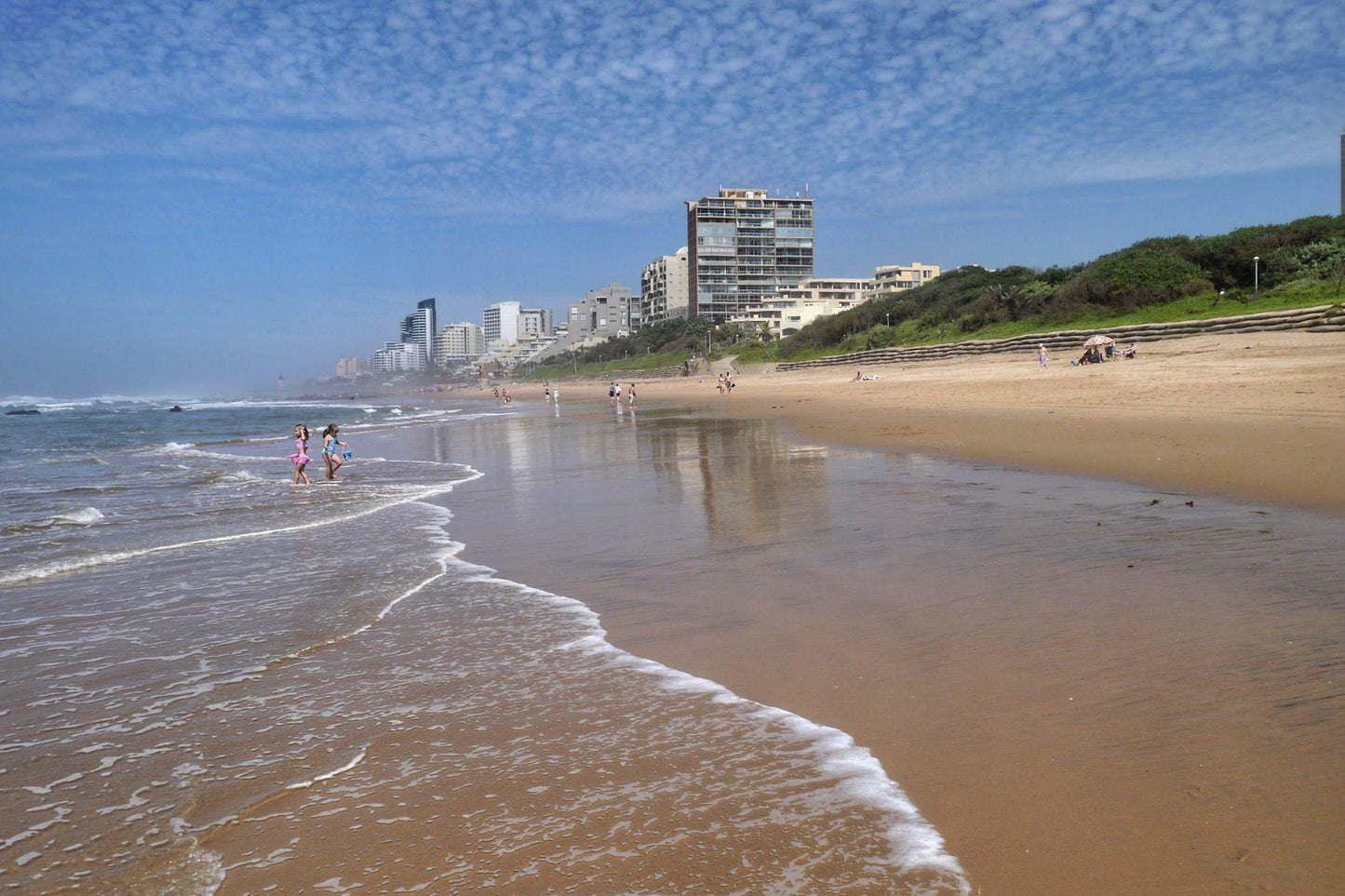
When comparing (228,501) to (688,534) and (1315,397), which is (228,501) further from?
(1315,397)

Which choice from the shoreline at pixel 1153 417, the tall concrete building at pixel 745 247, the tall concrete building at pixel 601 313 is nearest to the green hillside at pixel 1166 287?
the shoreline at pixel 1153 417

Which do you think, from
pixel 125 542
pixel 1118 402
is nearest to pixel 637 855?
→ pixel 125 542

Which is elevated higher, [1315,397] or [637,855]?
[1315,397]

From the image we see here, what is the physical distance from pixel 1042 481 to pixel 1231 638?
19.6ft

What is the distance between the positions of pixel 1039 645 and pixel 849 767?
5.58 feet

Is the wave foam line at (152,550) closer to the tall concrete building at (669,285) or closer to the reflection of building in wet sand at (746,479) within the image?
the reflection of building in wet sand at (746,479)

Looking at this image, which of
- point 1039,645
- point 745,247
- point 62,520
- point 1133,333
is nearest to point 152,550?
point 62,520

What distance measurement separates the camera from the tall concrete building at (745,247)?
13375 cm

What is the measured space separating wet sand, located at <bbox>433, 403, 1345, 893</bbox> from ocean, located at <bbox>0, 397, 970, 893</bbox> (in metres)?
0.35

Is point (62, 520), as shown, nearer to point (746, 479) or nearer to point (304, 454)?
point (304, 454)

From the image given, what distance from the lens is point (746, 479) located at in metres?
11.6

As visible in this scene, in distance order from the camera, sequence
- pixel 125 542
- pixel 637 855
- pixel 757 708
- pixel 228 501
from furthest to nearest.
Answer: pixel 228 501 < pixel 125 542 < pixel 757 708 < pixel 637 855

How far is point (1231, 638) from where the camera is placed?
13.1 ft

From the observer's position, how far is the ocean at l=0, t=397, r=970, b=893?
2557 millimetres
